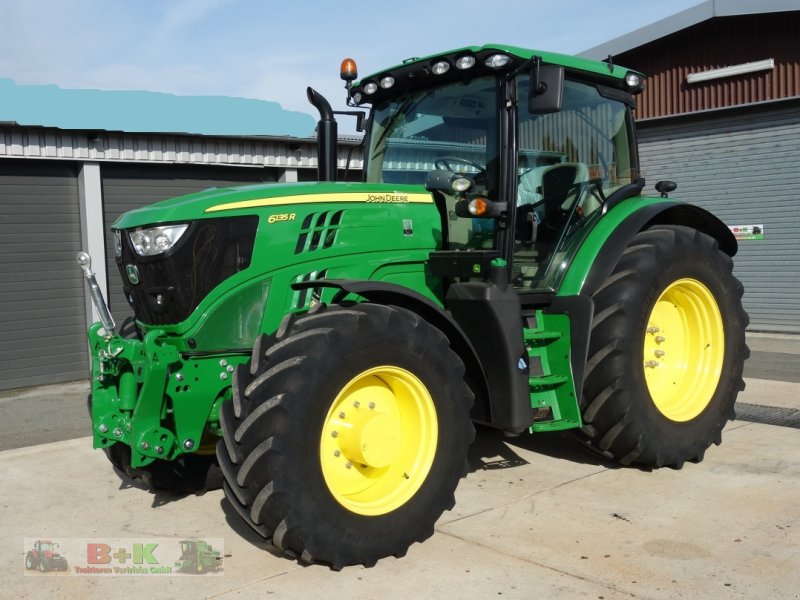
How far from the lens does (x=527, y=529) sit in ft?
13.3

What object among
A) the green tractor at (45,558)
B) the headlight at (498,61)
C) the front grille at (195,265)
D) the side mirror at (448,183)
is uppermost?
the headlight at (498,61)

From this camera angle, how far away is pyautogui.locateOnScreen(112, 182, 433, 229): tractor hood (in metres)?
3.89

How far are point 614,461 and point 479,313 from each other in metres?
1.46

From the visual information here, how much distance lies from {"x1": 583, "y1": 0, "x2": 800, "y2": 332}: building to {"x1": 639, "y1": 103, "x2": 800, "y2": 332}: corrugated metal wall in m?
0.01

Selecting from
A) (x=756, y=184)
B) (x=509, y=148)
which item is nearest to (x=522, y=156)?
(x=509, y=148)

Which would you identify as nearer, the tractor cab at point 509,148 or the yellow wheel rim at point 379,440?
the yellow wheel rim at point 379,440

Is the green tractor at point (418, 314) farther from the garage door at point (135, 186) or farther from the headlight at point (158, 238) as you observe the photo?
the garage door at point (135, 186)

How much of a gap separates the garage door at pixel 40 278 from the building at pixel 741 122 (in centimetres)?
835

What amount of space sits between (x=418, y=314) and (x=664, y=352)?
1.96 metres

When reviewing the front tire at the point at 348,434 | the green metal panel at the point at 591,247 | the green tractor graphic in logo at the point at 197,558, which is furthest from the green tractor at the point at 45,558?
the green metal panel at the point at 591,247

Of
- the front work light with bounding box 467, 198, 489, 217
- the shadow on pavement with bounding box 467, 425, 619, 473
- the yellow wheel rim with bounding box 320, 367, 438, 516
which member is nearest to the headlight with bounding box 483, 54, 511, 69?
the front work light with bounding box 467, 198, 489, 217

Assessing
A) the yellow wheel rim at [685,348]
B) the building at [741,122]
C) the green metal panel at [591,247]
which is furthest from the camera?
the building at [741,122]

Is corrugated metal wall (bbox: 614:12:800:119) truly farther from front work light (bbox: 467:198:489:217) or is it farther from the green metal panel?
front work light (bbox: 467:198:489:217)

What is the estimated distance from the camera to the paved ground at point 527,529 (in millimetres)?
3424
